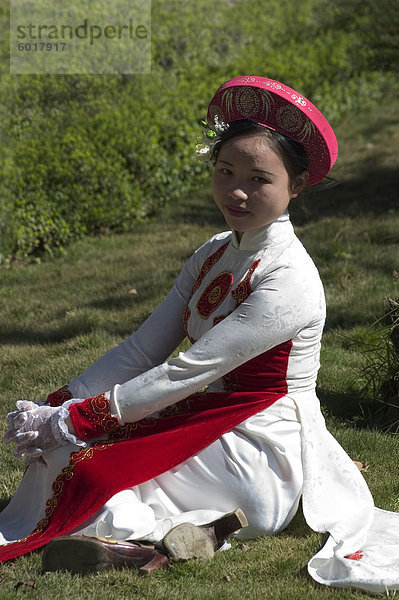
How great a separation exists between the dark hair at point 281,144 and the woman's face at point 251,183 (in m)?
0.02

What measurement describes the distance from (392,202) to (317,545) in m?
6.17

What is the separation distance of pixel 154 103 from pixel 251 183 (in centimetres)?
725

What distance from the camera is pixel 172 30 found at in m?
12.1

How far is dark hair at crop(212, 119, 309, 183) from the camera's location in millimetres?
2916

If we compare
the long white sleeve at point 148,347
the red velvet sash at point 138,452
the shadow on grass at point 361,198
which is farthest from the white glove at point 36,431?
the shadow on grass at point 361,198

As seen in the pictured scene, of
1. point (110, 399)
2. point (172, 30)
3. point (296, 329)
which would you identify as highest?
point (172, 30)

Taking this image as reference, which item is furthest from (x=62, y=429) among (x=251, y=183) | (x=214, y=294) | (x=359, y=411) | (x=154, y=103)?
(x=154, y=103)

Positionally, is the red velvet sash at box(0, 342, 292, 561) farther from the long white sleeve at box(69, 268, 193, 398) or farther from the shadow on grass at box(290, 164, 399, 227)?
the shadow on grass at box(290, 164, 399, 227)

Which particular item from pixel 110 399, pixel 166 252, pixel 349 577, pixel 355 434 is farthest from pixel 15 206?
pixel 349 577

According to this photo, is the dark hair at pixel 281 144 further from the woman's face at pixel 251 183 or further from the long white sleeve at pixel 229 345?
the long white sleeve at pixel 229 345

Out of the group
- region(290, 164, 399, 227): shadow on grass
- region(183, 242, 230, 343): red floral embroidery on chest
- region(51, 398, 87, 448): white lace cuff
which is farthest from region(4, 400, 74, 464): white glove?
region(290, 164, 399, 227): shadow on grass

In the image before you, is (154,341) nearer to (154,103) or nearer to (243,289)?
(243,289)

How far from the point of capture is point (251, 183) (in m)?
2.93

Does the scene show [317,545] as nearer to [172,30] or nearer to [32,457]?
[32,457]
